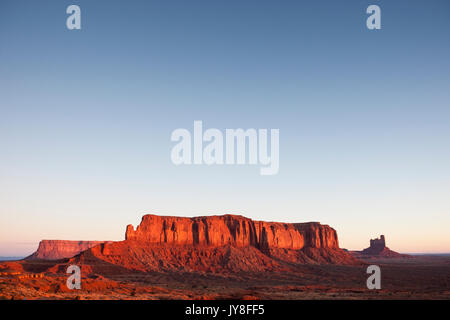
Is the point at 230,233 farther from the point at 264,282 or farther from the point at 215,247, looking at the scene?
the point at 264,282

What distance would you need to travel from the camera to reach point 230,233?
4651 inches

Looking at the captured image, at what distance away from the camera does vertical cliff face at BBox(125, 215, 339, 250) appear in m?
106

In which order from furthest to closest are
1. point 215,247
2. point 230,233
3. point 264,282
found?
point 230,233 → point 215,247 → point 264,282

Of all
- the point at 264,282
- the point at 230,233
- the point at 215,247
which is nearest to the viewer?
the point at 264,282

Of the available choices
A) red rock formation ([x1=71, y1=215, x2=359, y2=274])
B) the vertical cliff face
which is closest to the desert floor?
red rock formation ([x1=71, y1=215, x2=359, y2=274])

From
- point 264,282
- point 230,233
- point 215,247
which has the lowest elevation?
point 264,282

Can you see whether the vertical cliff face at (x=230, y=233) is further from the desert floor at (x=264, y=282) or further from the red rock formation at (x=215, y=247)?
the desert floor at (x=264, y=282)

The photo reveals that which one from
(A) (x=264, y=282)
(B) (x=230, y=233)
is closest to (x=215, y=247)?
(B) (x=230, y=233)

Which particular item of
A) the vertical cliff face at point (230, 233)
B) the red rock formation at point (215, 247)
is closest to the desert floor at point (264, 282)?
the red rock formation at point (215, 247)

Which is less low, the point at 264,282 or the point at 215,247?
the point at 215,247

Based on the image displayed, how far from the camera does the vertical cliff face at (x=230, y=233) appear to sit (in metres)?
106

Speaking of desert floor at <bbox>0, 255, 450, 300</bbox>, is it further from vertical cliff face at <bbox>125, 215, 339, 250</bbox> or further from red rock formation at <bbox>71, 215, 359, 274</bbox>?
vertical cliff face at <bbox>125, 215, 339, 250</bbox>
